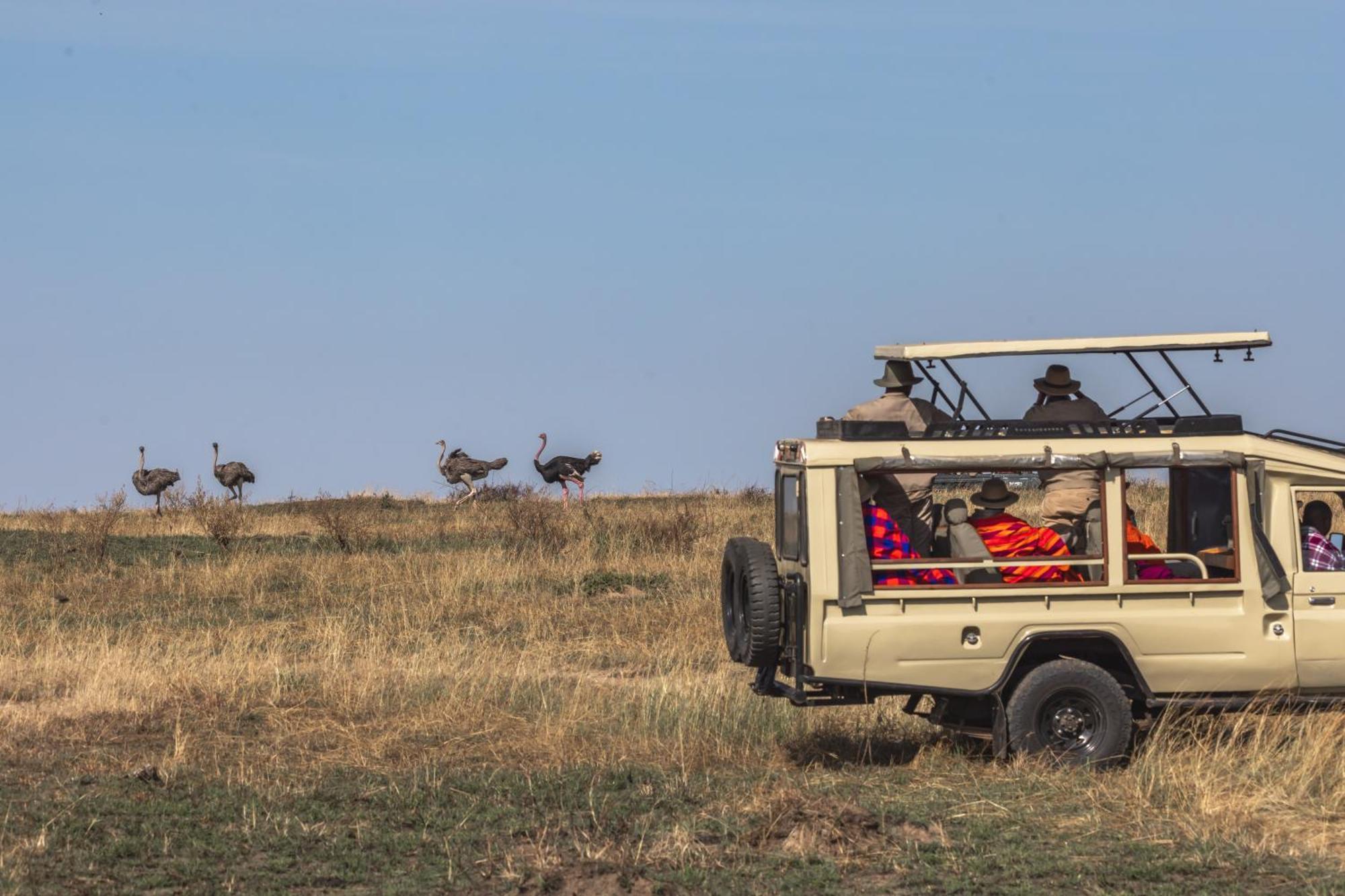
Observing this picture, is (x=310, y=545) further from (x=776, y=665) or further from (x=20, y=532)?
(x=776, y=665)

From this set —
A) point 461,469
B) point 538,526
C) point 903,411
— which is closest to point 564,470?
point 461,469

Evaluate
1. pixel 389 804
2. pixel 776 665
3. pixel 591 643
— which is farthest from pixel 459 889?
pixel 591 643

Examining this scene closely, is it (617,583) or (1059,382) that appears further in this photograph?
(617,583)

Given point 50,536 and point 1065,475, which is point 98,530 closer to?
point 50,536

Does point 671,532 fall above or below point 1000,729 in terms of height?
above

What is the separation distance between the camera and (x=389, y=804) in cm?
873

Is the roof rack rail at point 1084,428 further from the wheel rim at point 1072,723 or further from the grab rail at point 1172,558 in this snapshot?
the wheel rim at point 1072,723

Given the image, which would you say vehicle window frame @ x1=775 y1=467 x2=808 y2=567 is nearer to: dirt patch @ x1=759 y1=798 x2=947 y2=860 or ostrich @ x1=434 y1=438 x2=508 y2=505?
dirt patch @ x1=759 y1=798 x2=947 y2=860

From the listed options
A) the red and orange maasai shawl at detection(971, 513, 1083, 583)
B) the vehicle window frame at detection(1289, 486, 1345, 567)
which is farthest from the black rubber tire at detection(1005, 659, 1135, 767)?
the vehicle window frame at detection(1289, 486, 1345, 567)

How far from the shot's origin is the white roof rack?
991 centimetres

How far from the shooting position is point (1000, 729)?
936 cm

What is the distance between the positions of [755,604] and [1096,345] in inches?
102

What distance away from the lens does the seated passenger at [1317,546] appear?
31.6 ft

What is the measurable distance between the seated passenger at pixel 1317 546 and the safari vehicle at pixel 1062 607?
134mm
